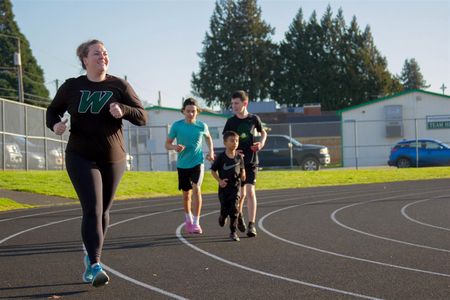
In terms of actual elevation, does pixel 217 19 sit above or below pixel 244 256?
above

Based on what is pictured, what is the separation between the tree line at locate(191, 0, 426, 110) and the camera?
8169 centimetres

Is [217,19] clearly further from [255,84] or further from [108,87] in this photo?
[108,87]

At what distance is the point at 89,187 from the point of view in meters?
6.04

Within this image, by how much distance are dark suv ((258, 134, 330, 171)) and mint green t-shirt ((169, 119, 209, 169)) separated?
2356 centimetres

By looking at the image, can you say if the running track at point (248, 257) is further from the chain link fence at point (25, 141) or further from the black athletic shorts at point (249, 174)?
the chain link fence at point (25, 141)

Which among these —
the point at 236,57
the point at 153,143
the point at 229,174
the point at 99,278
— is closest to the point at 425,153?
the point at 153,143

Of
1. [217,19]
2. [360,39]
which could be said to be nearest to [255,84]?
[217,19]

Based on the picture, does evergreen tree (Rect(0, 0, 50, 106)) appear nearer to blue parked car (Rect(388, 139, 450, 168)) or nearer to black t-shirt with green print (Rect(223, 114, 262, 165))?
blue parked car (Rect(388, 139, 450, 168))

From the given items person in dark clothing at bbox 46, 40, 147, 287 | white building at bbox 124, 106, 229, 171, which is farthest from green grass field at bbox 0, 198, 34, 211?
white building at bbox 124, 106, 229, 171

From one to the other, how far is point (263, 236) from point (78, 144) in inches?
167

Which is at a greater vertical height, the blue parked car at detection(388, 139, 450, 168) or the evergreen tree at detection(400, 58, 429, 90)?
the evergreen tree at detection(400, 58, 429, 90)

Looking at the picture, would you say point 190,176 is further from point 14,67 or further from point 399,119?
point 14,67

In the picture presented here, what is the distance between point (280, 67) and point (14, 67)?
30.4m

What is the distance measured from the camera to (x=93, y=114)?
6.10 metres
